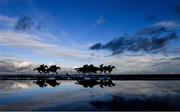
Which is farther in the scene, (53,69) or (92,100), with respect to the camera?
(53,69)

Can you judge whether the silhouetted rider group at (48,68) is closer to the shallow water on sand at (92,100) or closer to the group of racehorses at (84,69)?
the group of racehorses at (84,69)

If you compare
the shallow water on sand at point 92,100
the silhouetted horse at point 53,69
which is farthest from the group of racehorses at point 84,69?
the shallow water on sand at point 92,100

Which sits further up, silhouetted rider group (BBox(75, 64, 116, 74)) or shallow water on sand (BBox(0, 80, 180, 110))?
silhouetted rider group (BBox(75, 64, 116, 74))

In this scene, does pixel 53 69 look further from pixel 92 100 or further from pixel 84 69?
pixel 92 100

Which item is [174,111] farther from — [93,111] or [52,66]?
[52,66]

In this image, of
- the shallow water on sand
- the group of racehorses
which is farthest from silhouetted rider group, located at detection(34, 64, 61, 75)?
the shallow water on sand

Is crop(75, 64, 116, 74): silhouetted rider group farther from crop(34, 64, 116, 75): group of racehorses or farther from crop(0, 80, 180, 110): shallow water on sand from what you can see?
crop(0, 80, 180, 110): shallow water on sand

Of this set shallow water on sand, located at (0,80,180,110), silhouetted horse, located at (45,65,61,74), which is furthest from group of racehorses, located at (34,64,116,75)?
shallow water on sand, located at (0,80,180,110)

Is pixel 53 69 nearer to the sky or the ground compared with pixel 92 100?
nearer to the sky

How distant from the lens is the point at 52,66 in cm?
19200

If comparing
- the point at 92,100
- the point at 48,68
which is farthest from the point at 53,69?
the point at 92,100

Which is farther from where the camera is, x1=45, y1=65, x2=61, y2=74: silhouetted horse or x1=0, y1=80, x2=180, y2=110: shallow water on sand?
x1=45, y1=65, x2=61, y2=74: silhouetted horse

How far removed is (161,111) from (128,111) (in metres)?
2.84

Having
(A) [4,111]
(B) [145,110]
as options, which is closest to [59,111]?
(A) [4,111]
